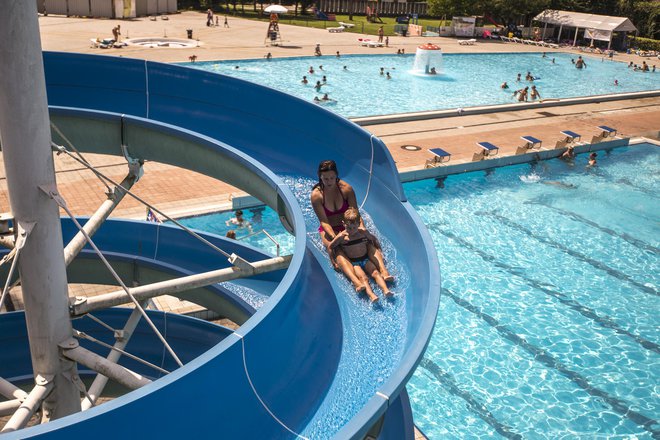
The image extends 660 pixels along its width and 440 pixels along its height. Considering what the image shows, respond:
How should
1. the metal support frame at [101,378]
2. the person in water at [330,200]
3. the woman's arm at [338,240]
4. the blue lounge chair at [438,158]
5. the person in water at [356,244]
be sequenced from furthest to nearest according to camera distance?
the blue lounge chair at [438,158], the person in water at [330,200], the woman's arm at [338,240], the person in water at [356,244], the metal support frame at [101,378]

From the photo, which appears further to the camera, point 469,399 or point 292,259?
point 469,399

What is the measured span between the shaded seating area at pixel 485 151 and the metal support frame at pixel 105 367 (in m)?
17.4

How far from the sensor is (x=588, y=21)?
183ft

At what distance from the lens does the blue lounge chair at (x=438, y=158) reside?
66.8ft

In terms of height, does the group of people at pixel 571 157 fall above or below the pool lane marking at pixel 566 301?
above

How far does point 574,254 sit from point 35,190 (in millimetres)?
14225

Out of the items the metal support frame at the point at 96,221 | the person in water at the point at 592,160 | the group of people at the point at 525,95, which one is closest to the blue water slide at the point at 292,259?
the metal support frame at the point at 96,221

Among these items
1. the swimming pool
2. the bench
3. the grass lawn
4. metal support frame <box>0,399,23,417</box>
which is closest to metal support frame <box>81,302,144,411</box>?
metal support frame <box>0,399,23,417</box>

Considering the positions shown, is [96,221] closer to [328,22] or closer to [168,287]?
[168,287]

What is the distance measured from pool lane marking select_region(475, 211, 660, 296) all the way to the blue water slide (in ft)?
31.6

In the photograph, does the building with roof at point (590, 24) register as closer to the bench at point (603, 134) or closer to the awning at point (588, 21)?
the awning at point (588, 21)

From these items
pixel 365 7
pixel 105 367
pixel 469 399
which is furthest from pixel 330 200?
pixel 365 7

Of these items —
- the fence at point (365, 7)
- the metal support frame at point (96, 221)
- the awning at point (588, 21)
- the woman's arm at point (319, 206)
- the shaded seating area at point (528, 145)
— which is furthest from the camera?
the fence at point (365, 7)

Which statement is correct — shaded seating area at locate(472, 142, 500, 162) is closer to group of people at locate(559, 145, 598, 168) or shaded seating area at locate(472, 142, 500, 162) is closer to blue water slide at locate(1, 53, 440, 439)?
group of people at locate(559, 145, 598, 168)
